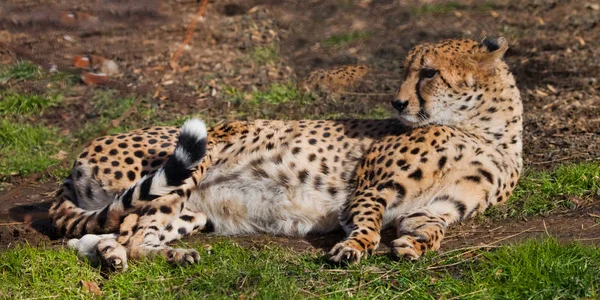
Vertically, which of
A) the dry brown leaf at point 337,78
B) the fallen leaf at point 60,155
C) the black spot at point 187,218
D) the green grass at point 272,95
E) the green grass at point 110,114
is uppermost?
the black spot at point 187,218

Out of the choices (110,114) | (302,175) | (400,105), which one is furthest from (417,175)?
(110,114)

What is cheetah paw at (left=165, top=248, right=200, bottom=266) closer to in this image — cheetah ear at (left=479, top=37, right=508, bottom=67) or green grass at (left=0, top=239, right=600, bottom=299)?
green grass at (left=0, top=239, right=600, bottom=299)

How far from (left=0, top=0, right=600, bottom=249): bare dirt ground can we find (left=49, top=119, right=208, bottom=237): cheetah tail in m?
0.13

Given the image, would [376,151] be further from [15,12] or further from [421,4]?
[421,4]

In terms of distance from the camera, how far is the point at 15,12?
4.76ft

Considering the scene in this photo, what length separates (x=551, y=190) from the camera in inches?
181

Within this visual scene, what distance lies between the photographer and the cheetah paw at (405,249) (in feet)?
11.9

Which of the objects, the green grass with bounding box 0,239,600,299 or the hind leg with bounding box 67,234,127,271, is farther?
the hind leg with bounding box 67,234,127,271

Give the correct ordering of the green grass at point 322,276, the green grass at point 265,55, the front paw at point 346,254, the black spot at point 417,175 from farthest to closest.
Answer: the green grass at point 265,55 → the black spot at point 417,175 → the front paw at point 346,254 → the green grass at point 322,276

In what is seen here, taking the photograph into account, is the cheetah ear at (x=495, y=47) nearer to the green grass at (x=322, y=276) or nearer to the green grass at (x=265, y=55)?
the green grass at (x=322, y=276)

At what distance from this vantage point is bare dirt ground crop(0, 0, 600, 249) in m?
4.64

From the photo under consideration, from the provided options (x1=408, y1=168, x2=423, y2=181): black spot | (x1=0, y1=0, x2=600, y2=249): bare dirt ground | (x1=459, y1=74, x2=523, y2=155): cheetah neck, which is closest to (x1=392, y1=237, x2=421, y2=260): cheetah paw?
(x1=0, y1=0, x2=600, y2=249): bare dirt ground

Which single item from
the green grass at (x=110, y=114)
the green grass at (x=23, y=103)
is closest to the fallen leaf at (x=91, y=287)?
the green grass at (x=110, y=114)

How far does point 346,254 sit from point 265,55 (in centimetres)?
433
